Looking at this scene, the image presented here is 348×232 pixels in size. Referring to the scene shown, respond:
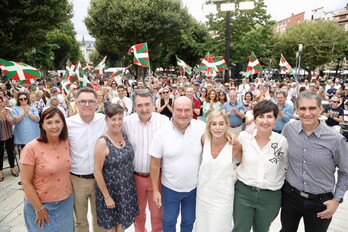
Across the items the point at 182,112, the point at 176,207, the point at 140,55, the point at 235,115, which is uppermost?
the point at 140,55

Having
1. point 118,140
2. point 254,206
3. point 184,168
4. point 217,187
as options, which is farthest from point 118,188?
point 254,206

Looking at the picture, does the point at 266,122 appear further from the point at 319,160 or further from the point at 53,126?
the point at 53,126

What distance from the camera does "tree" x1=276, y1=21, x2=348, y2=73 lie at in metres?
32.8

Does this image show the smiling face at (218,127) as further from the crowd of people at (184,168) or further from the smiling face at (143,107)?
the smiling face at (143,107)

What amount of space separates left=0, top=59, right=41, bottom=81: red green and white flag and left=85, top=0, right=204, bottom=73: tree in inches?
641

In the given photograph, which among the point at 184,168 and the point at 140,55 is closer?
the point at 184,168

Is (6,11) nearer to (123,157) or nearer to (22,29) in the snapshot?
(22,29)

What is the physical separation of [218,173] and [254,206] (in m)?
0.53

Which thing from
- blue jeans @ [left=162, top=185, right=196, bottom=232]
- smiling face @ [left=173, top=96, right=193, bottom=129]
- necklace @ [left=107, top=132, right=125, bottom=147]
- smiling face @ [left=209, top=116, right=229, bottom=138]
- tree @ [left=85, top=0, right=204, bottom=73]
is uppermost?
tree @ [left=85, top=0, right=204, bottom=73]

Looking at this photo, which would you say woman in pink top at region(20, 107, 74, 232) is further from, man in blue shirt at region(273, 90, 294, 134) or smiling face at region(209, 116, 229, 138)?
man in blue shirt at region(273, 90, 294, 134)

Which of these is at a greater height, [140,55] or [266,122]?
[140,55]

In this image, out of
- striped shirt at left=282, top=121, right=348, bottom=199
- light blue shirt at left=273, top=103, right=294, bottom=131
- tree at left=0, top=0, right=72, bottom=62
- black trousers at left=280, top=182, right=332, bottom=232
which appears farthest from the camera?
tree at left=0, top=0, right=72, bottom=62

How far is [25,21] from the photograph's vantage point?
43.5 ft

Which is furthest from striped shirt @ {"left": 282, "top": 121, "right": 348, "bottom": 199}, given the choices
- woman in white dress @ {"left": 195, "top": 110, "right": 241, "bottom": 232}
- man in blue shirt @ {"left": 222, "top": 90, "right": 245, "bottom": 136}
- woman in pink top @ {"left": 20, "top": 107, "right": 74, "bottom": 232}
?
man in blue shirt @ {"left": 222, "top": 90, "right": 245, "bottom": 136}
